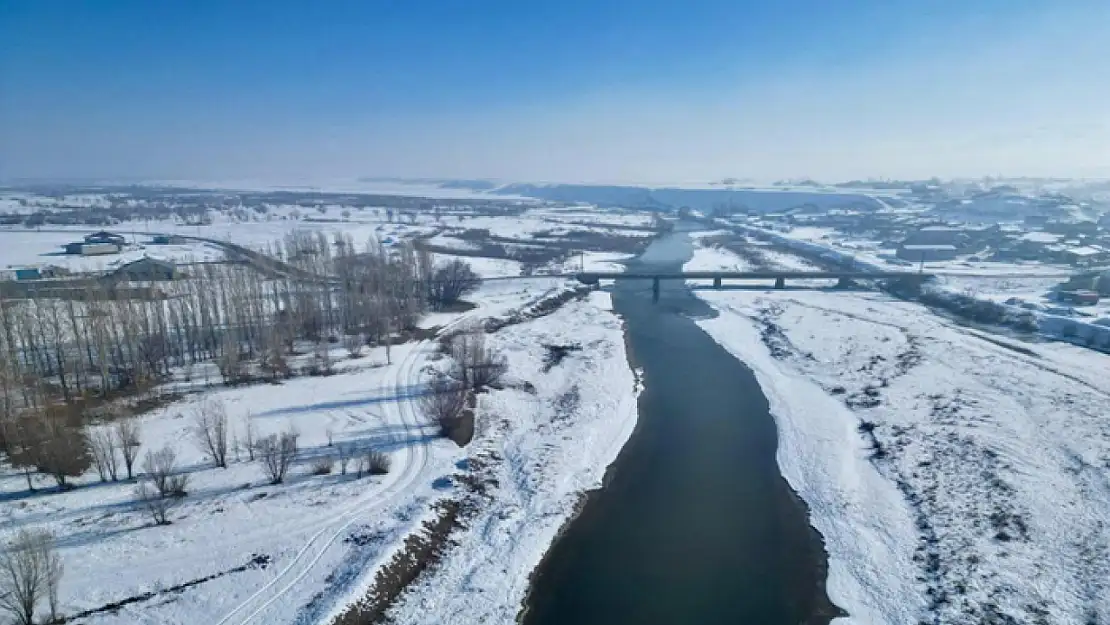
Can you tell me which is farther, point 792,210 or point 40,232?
point 792,210

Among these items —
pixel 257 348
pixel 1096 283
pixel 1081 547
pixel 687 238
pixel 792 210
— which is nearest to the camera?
pixel 1081 547

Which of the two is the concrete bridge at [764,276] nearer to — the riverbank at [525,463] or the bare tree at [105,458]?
the riverbank at [525,463]

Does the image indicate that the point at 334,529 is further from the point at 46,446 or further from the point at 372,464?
the point at 46,446

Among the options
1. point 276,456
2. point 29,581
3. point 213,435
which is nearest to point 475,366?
point 276,456

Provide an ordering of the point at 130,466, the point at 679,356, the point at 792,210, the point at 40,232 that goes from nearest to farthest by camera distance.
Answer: the point at 130,466, the point at 679,356, the point at 40,232, the point at 792,210

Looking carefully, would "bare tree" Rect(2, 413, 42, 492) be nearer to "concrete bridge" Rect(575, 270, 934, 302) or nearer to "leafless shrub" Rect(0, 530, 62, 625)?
"leafless shrub" Rect(0, 530, 62, 625)

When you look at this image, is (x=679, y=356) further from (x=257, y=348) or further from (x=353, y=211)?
(x=353, y=211)

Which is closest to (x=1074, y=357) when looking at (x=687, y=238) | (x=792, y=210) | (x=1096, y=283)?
(x=1096, y=283)
